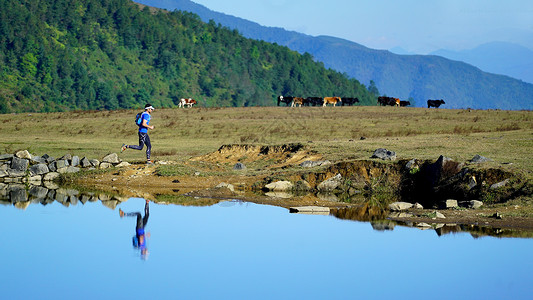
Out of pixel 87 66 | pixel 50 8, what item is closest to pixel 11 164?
pixel 87 66

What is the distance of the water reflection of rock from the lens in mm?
22719

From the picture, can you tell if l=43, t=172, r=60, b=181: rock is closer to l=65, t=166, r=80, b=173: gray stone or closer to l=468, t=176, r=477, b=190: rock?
l=65, t=166, r=80, b=173: gray stone

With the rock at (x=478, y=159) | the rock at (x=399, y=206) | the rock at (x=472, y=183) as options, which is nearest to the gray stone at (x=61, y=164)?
the rock at (x=399, y=206)

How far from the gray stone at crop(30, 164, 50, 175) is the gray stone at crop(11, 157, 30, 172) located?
0.29m

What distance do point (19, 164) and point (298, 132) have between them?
64.7ft

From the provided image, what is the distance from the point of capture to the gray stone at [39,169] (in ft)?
91.1

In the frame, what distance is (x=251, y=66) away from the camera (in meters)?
180

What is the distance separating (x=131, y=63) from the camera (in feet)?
505

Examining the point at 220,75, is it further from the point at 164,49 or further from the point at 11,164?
the point at 11,164

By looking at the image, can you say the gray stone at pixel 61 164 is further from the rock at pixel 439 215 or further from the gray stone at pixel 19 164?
the rock at pixel 439 215

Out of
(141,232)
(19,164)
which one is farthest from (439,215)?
(19,164)

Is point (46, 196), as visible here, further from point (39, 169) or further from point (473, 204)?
point (473, 204)

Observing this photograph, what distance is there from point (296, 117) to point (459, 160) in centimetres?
3020

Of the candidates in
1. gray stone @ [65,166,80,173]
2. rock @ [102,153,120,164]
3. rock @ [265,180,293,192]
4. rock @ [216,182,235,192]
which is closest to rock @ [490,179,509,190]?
rock @ [265,180,293,192]
